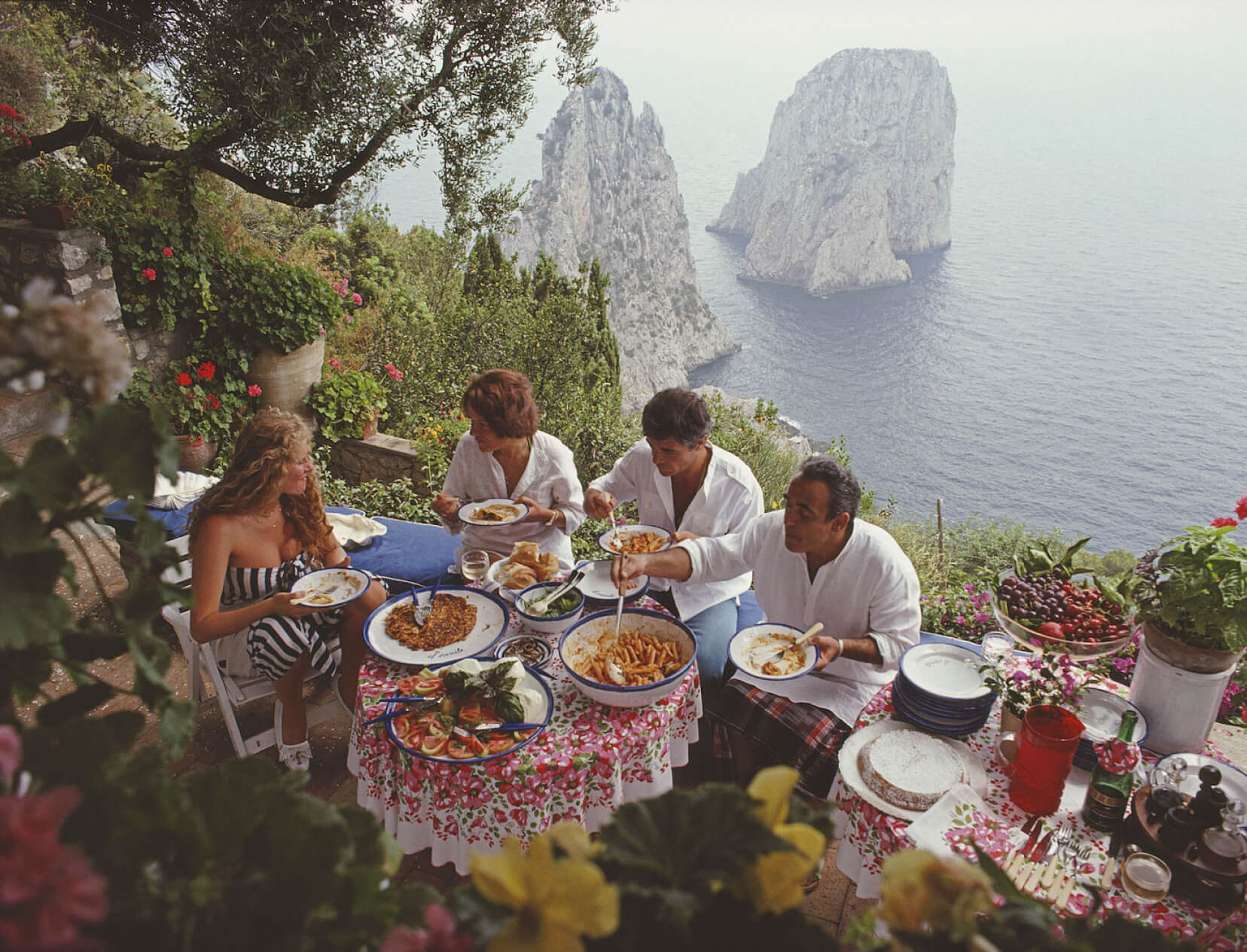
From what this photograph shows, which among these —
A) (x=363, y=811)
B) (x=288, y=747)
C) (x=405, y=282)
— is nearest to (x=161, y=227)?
(x=288, y=747)

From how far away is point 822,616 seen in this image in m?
3.11

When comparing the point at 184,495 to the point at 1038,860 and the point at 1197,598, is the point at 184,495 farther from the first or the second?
the point at 1197,598

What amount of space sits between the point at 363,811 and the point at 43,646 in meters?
0.35

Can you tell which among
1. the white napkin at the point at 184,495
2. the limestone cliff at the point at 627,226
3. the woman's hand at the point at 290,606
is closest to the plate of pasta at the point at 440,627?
the woman's hand at the point at 290,606

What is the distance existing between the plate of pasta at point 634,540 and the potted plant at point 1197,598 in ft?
6.12

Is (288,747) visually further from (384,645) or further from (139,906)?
(139,906)

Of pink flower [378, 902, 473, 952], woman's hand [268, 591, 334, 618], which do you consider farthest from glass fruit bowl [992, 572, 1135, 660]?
woman's hand [268, 591, 334, 618]

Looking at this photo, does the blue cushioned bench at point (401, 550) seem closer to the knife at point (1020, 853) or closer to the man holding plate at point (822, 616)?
the man holding plate at point (822, 616)

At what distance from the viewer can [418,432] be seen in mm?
7191

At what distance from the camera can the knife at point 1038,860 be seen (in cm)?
175

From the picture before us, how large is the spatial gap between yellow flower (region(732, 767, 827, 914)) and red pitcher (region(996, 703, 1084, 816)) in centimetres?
164

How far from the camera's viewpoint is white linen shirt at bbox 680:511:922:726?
2.88 metres

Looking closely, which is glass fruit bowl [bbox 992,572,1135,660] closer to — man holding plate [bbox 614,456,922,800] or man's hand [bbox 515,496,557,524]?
man holding plate [bbox 614,456,922,800]

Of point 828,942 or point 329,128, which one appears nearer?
point 828,942
